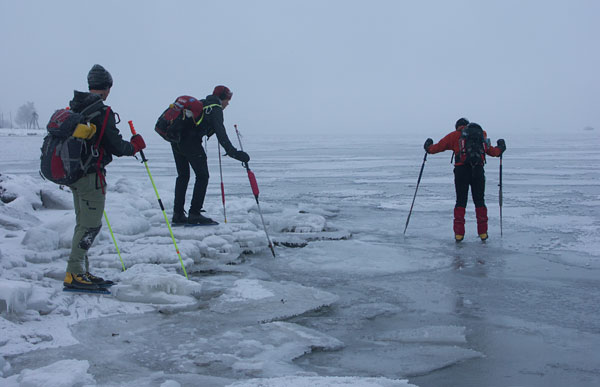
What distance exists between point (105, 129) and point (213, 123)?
8.70 ft

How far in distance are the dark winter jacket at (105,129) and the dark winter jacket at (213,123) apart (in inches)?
88.8

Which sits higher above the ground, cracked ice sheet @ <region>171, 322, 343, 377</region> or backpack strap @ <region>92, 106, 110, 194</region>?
backpack strap @ <region>92, 106, 110, 194</region>

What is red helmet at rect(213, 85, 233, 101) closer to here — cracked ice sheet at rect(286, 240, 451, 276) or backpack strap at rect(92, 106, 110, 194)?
cracked ice sheet at rect(286, 240, 451, 276)

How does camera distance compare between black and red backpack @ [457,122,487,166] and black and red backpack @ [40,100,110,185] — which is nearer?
black and red backpack @ [40,100,110,185]

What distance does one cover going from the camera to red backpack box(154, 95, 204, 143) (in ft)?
23.0

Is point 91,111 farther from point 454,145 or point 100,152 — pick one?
point 454,145

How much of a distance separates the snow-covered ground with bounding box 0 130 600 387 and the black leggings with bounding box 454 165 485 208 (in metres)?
0.58

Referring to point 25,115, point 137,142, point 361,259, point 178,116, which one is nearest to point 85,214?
Result: point 137,142

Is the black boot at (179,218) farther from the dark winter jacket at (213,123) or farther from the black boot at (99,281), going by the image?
the black boot at (99,281)

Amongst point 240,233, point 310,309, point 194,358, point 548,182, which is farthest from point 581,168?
point 194,358

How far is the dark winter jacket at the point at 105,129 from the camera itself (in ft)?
14.5

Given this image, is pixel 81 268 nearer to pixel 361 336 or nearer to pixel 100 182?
pixel 100 182

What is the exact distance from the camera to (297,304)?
185 inches

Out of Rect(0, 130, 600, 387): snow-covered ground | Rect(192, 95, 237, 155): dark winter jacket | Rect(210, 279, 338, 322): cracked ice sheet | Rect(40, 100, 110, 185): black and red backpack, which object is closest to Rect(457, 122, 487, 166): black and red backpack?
Rect(0, 130, 600, 387): snow-covered ground
